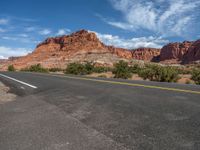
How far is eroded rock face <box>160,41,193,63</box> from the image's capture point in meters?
164

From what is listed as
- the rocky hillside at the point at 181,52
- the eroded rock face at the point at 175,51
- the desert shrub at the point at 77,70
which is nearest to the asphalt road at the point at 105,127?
the desert shrub at the point at 77,70

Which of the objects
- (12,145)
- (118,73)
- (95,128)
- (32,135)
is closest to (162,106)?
(95,128)

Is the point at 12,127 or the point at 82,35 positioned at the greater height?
the point at 82,35

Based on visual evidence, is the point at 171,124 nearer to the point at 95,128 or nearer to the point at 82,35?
the point at 95,128

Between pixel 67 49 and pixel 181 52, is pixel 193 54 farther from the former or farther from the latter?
pixel 67 49

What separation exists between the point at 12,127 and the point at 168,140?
2939 mm

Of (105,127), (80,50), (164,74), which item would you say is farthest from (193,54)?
(105,127)

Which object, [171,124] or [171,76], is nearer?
[171,124]

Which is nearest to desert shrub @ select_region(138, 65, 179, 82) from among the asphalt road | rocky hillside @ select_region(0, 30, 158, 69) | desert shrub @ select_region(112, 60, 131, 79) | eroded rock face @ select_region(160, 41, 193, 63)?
desert shrub @ select_region(112, 60, 131, 79)

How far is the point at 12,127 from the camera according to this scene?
14.7 feet

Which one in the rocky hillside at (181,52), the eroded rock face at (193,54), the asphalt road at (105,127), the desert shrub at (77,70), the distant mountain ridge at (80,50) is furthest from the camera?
the rocky hillside at (181,52)

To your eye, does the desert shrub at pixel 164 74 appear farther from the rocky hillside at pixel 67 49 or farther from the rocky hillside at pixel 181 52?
the rocky hillside at pixel 181 52

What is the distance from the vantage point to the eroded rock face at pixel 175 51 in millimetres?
164375

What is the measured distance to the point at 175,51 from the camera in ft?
557
